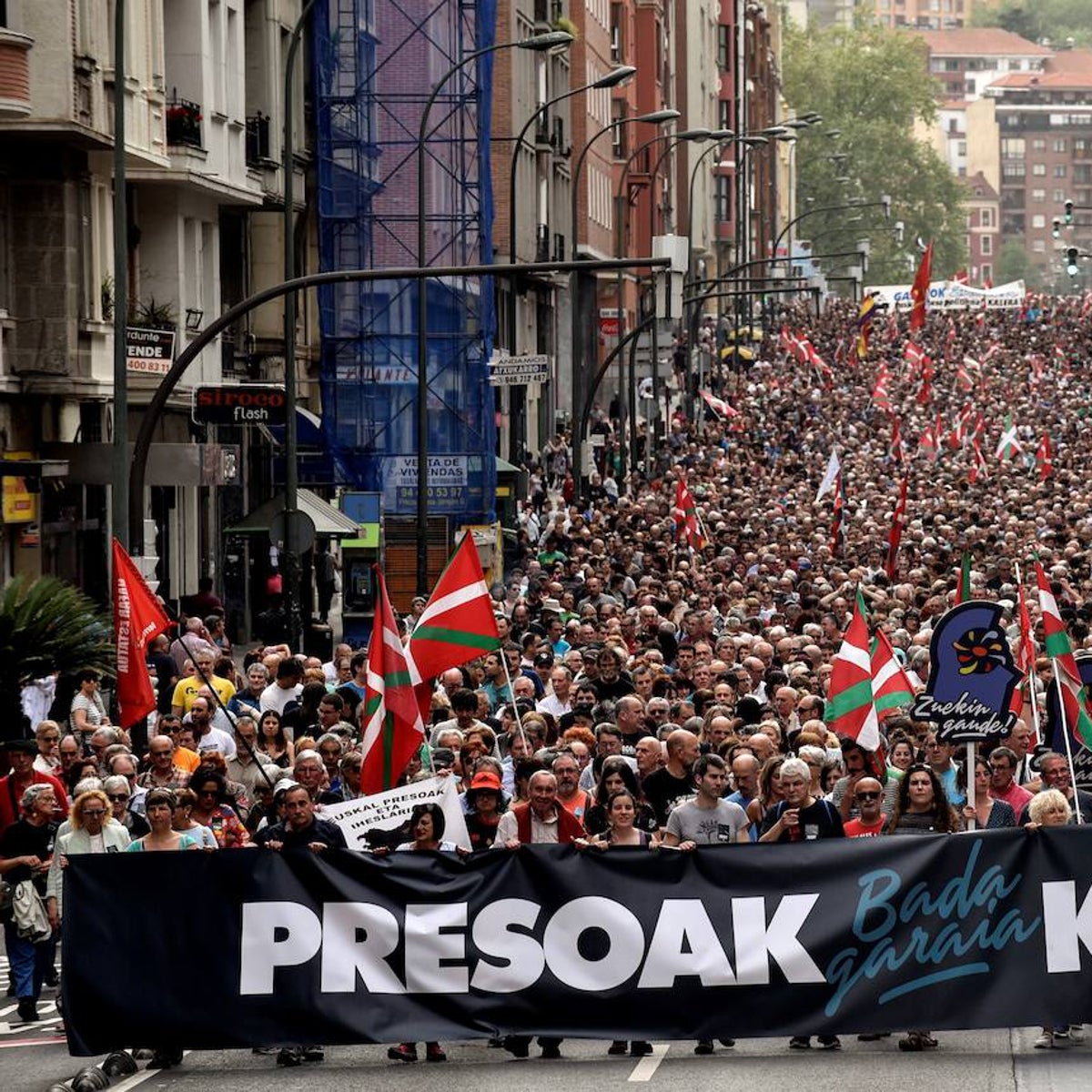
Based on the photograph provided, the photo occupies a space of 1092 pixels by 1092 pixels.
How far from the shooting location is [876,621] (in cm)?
2422

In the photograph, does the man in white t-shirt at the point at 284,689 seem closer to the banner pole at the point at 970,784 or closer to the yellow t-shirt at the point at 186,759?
the yellow t-shirt at the point at 186,759

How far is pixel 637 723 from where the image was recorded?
60.3ft

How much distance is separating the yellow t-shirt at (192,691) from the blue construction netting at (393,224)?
762 inches

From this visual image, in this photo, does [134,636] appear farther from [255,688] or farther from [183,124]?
[183,124]

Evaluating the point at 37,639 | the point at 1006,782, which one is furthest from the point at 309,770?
the point at 37,639

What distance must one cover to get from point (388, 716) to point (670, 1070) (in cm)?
320

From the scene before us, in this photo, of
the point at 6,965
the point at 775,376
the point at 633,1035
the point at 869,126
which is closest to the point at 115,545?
the point at 6,965

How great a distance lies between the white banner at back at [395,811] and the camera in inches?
531

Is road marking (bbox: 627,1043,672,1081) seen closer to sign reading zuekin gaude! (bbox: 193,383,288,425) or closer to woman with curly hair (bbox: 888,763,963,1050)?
woman with curly hair (bbox: 888,763,963,1050)

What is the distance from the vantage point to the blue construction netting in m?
42.2

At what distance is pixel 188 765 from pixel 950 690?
16.7ft

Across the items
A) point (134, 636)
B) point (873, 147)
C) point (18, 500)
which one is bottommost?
point (134, 636)

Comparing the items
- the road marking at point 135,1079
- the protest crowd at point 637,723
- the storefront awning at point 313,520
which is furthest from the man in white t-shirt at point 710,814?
the storefront awning at point 313,520

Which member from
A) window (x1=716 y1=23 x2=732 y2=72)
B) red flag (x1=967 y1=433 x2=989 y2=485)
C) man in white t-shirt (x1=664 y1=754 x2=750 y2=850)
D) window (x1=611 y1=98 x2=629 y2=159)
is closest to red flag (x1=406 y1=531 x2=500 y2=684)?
man in white t-shirt (x1=664 y1=754 x2=750 y2=850)
